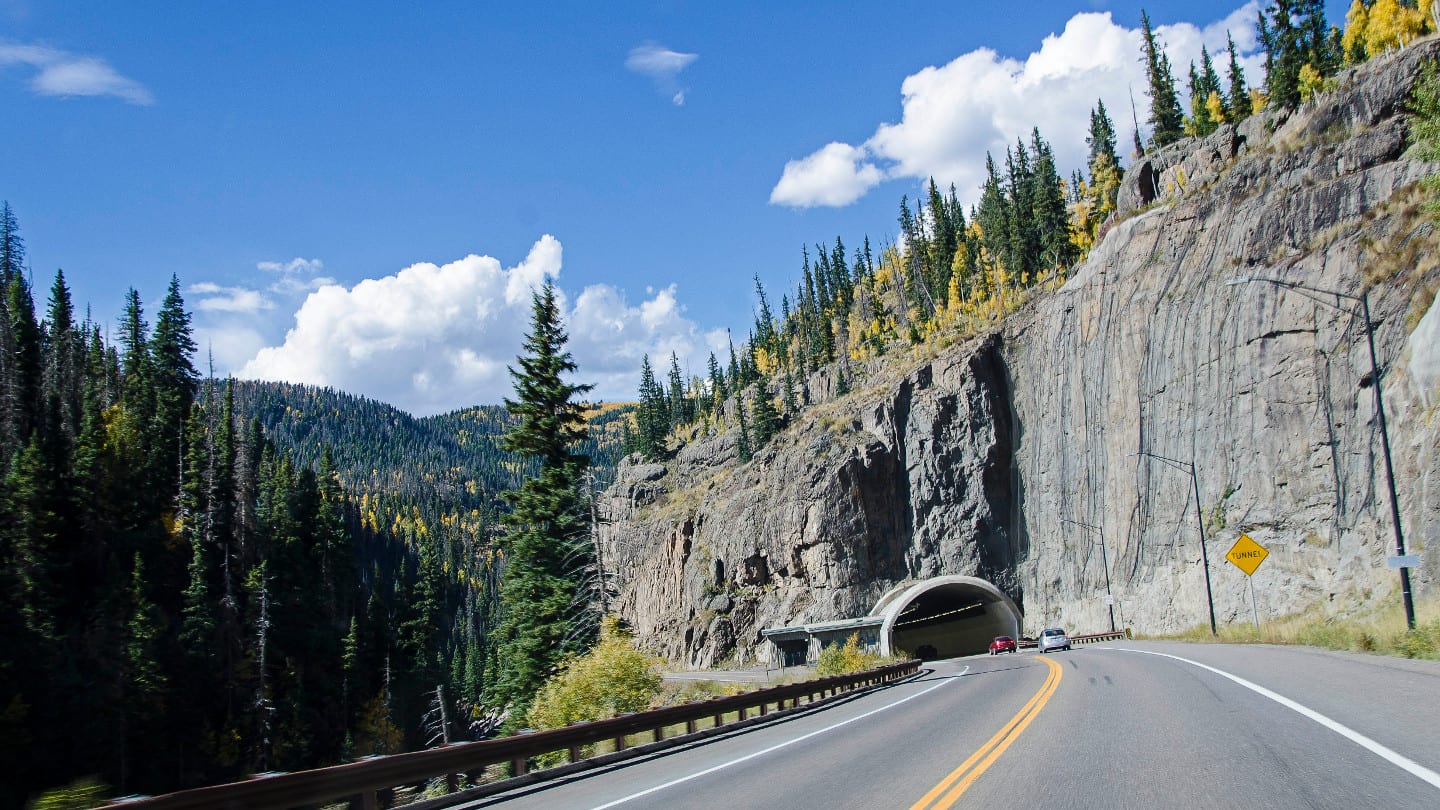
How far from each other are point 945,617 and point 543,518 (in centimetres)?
5416

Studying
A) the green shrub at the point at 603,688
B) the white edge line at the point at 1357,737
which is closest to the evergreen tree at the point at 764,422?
the green shrub at the point at 603,688

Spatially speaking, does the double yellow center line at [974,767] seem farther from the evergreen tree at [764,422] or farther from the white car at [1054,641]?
the evergreen tree at [764,422]

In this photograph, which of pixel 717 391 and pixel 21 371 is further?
pixel 717 391

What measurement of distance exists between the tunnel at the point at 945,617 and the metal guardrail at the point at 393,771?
44.1m

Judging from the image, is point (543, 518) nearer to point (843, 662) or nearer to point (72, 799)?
point (843, 662)

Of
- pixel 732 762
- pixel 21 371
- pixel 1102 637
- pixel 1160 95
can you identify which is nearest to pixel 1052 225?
pixel 1160 95

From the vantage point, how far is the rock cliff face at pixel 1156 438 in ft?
129

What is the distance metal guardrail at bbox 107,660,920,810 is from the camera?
8.05 m

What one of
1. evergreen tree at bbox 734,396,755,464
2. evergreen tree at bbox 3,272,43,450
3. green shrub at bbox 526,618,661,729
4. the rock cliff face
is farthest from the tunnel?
evergreen tree at bbox 3,272,43,450

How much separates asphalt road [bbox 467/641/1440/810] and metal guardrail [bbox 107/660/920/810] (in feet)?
2.42

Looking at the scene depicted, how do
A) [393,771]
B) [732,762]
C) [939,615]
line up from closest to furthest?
[393,771], [732,762], [939,615]

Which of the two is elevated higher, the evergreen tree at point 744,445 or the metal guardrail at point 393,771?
the evergreen tree at point 744,445

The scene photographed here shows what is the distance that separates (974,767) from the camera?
361 inches

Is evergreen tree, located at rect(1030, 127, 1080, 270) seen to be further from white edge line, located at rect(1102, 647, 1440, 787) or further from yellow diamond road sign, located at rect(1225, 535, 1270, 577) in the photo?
white edge line, located at rect(1102, 647, 1440, 787)
